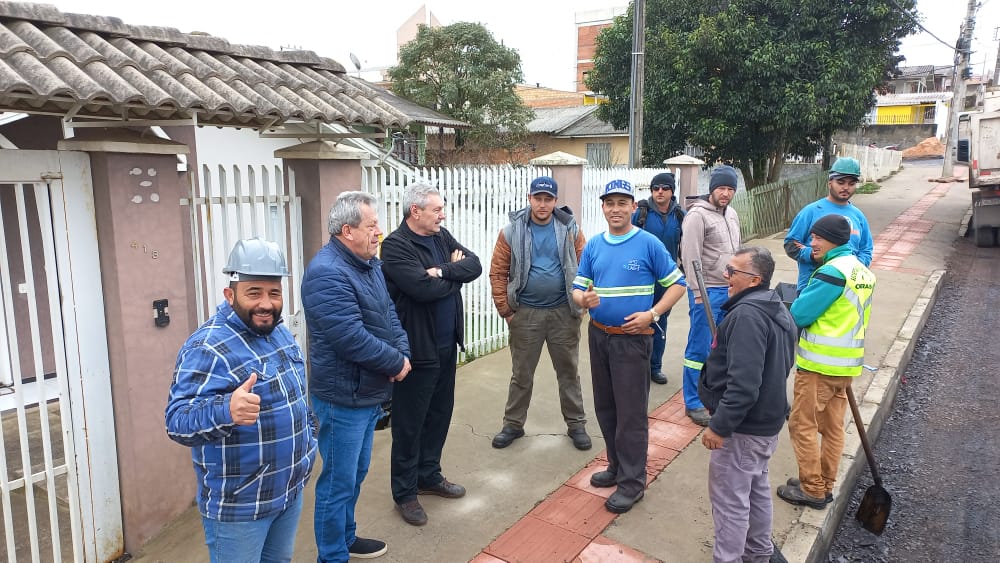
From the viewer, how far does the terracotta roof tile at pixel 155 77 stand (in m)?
2.75

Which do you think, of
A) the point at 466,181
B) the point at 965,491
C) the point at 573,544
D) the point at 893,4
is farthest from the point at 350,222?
the point at 893,4

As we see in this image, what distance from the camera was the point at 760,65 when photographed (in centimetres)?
1277

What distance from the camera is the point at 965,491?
448 cm

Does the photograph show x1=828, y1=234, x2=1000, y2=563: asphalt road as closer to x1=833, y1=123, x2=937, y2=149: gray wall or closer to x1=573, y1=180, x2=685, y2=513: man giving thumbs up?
x1=573, y1=180, x2=685, y2=513: man giving thumbs up

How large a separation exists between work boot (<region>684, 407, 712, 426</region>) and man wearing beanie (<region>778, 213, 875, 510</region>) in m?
1.09

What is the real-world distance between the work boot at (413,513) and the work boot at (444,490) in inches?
10.0

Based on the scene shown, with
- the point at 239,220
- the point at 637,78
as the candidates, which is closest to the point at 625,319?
the point at 239,220

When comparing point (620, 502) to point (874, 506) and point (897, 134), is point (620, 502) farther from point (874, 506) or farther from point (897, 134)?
point (897, 134)

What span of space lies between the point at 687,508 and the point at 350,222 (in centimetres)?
252

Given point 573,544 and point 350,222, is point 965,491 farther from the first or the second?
point 350,222

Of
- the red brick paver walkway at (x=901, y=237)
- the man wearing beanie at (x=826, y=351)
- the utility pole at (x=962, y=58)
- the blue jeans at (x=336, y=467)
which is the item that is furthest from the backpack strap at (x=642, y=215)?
the utility pole at (x=962, y=58)

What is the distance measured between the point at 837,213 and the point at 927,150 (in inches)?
1594

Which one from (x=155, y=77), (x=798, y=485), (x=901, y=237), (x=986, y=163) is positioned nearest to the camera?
(x=155, y=77)

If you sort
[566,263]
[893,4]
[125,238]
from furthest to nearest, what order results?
[893,4] < [566,263] < [125,238]
